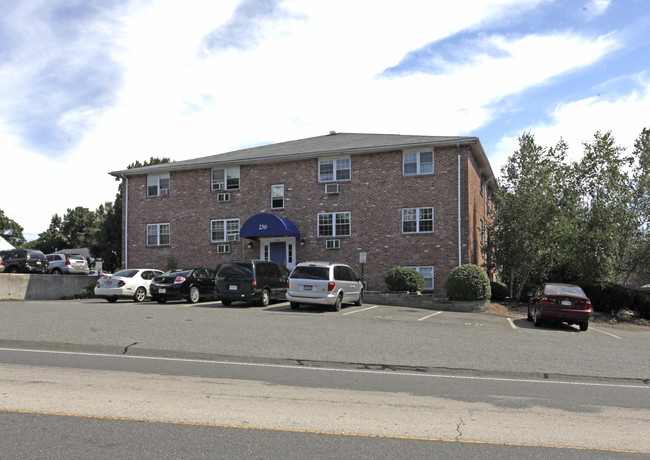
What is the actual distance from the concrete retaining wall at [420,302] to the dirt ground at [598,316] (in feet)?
2.48

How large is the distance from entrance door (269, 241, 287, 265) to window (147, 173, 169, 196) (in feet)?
24.4

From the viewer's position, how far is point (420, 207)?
2412 cm

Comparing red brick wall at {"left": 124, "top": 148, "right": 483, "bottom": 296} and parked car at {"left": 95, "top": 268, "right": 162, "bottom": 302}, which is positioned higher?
red brick wall at {"left": 124, "top": 148, "right": 483, "bottom": 296}

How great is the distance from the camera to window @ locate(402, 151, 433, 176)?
951 inches

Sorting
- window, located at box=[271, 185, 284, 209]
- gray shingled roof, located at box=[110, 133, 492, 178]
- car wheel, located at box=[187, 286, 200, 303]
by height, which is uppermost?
gray shingled roof, located at box=[110, 133, 492, 178]

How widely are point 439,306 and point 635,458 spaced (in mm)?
15898

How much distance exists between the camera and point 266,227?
24578 millimetres

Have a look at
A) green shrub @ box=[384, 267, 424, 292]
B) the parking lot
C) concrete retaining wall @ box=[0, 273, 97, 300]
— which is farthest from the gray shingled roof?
the parking lot

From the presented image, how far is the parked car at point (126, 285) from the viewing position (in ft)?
Answer: 69.4

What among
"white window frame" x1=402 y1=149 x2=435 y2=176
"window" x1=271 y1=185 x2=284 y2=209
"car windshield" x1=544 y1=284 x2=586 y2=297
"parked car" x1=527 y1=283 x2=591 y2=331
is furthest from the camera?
"window" x1=271 y1=185 x2=284 y2=209

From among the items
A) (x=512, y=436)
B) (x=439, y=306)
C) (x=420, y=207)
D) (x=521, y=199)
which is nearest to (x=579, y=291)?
(x=439, y=306)

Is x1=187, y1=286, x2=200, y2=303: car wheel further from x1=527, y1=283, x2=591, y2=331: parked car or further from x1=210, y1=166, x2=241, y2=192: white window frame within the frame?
x1=527, y1=283, x2=591, y2=331: parked car

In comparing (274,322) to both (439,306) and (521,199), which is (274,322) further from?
(521,199)

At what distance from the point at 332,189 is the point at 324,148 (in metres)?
2.35
